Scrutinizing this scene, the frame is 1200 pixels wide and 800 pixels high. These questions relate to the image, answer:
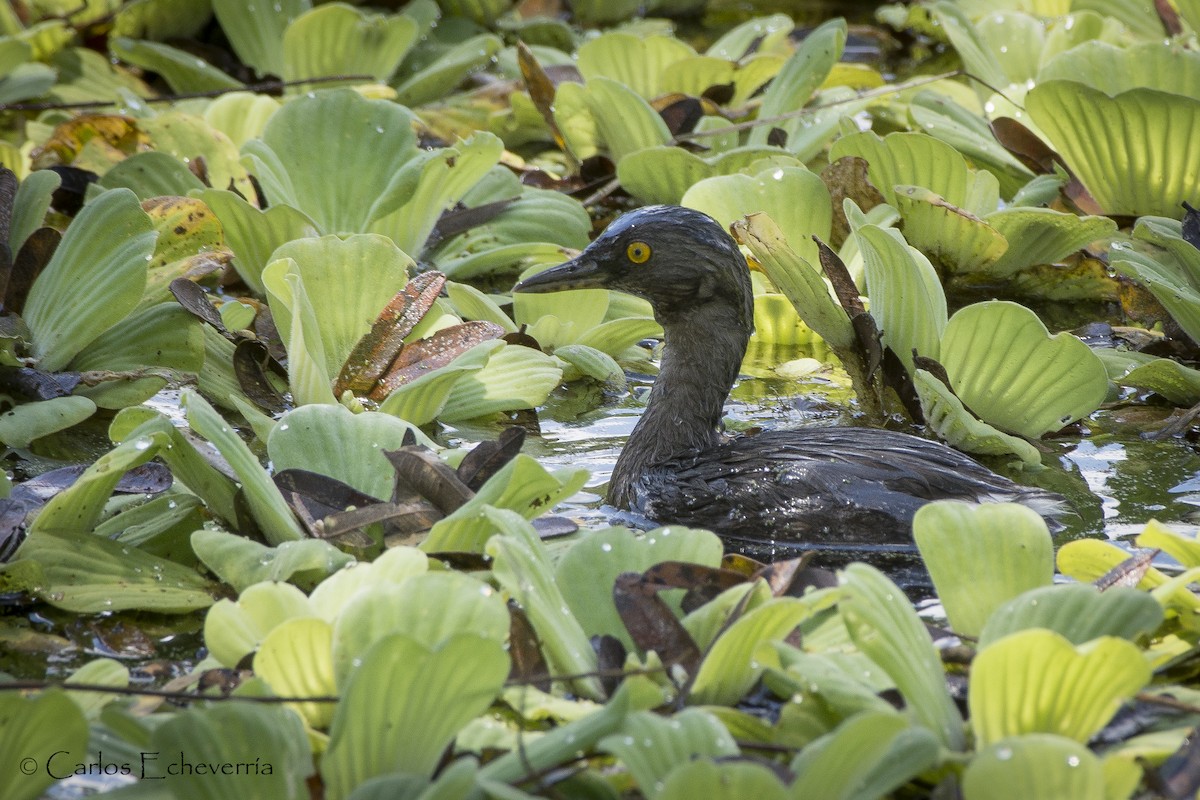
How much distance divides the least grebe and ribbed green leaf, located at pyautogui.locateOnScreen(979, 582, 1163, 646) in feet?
3.64

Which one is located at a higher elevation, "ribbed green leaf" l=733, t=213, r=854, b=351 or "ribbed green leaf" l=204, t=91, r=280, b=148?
"ribbed green leaf" l=204, t=91, r=280, b=148

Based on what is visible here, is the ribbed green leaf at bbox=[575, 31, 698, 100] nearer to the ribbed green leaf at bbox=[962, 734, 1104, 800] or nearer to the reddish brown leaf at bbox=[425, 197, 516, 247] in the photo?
the reddish brown leaf at bbox=[425, 197, 516, 247]

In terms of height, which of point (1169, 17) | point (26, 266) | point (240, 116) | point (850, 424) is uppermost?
point (1169, 17)

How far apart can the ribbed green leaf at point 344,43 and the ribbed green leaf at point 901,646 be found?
186 inches

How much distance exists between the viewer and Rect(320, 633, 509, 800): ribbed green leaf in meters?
2.32

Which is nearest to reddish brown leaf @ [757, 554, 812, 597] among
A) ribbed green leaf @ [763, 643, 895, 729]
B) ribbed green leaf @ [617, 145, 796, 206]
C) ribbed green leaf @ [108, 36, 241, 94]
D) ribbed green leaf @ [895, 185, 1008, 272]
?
ribbed green leaf @ [763, 643, 895, 729]

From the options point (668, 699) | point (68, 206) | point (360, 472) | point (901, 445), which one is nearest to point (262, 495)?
point (360, 472)

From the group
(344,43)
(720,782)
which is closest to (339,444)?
(720,782)

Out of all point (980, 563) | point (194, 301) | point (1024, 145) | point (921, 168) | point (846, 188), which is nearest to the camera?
point (980, 563)

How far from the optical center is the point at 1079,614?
266 cm

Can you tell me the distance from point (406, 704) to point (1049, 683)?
1089 millimetres

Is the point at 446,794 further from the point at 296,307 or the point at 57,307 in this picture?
the point at 57,307

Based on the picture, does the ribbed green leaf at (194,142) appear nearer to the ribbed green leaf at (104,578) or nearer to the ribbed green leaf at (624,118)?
the ribbed green leaf at (624,118)

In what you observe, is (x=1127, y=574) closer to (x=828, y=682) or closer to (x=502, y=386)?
(x=828, y=682)
